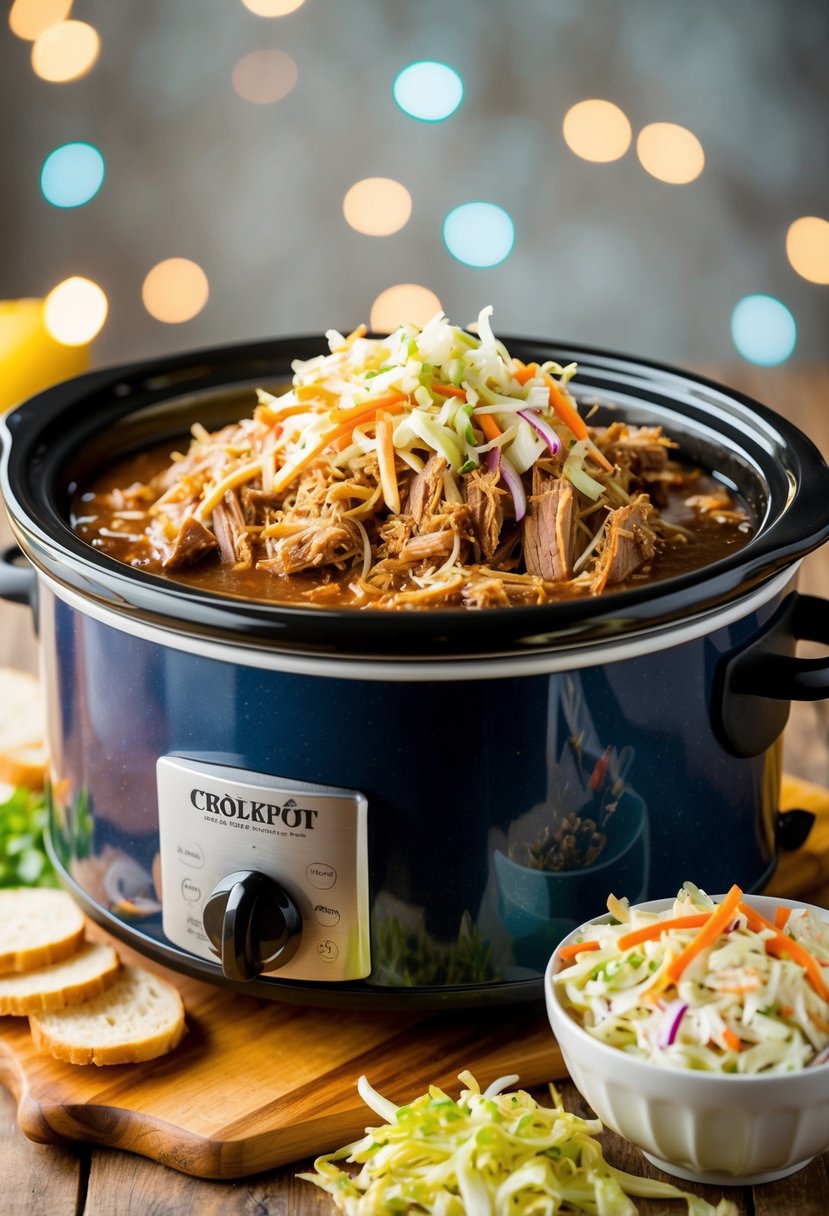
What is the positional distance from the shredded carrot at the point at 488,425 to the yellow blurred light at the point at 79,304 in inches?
156

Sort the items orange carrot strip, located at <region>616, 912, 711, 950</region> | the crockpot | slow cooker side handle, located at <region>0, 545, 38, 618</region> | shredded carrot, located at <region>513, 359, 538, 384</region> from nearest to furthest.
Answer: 1. orange carrot strip, located at <region>616, 912, 711, 950</region>
2. the crockpot
3. shredded carrot, located at <region>513, 359, 538, 384</region>
4. slow cooker side handle, located at <region>0, 545, 38, 618</region>

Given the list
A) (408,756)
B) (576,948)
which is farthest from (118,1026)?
(576,948)

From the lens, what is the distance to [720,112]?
18.0 ft

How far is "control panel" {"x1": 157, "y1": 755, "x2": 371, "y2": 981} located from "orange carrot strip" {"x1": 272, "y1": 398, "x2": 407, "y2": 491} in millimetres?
492

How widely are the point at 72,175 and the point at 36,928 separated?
4.10 metres

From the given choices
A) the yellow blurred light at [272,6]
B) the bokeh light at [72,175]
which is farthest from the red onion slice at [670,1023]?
the bokeh light at [72,175]

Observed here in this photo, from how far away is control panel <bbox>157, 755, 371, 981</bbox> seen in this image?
79.3 inches

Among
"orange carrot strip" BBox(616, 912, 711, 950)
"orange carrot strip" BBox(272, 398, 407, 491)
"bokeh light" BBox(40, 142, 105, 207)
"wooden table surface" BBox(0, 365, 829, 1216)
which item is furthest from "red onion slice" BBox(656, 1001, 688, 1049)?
"bokeh light" BBox(40, 142, 105, 207)

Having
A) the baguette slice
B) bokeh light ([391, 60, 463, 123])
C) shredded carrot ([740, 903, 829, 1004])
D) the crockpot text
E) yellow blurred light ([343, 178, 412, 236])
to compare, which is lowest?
the baguette slice

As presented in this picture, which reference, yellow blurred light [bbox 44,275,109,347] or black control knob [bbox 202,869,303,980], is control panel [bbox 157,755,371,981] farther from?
yellow blurred light [bbox 44,275,109,347]

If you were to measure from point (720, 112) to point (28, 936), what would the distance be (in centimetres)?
435

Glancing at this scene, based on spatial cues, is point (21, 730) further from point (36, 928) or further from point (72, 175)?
point (72, 175)

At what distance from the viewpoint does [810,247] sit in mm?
5641

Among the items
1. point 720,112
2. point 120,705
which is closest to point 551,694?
point 120,705
